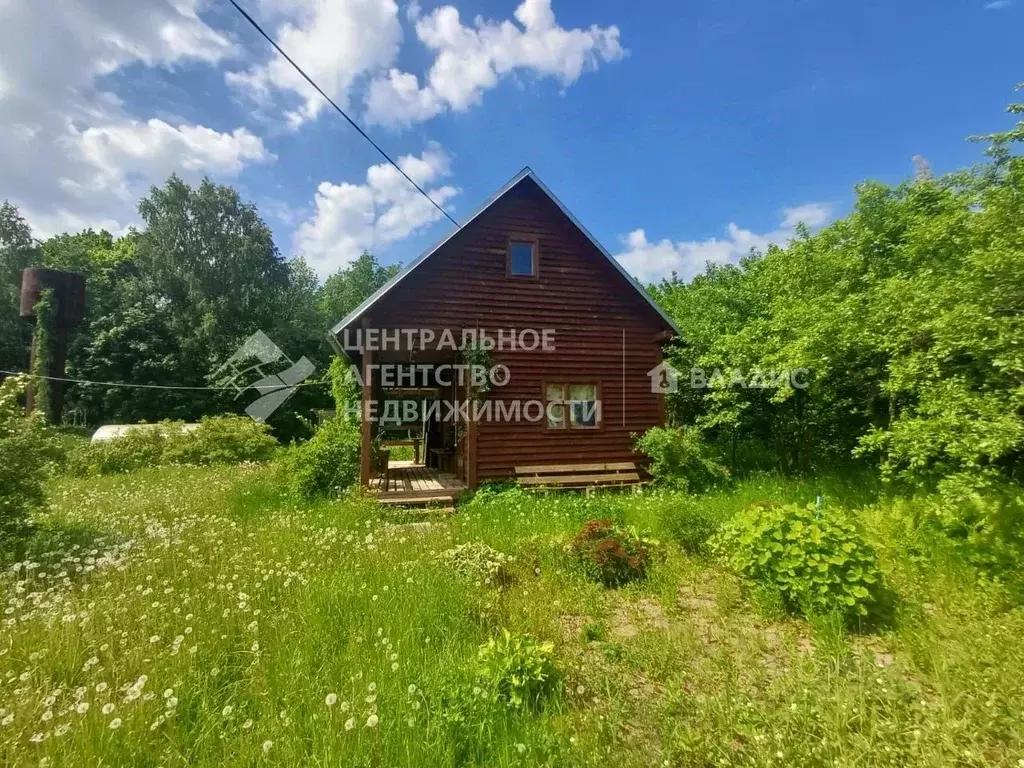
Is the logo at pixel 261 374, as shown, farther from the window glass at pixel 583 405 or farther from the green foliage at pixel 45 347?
the window glass at pixel 583 405

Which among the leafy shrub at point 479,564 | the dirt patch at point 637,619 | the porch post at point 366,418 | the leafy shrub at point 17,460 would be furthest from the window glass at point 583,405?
the leafy shrub at point 17,460

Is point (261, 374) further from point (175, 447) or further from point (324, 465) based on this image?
point (324, 465)

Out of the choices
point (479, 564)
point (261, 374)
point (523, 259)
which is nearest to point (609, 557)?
point (479, 564)

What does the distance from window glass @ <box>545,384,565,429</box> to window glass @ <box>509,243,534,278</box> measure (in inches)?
118

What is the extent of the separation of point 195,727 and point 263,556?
2.64 meters

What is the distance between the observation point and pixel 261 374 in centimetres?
3136

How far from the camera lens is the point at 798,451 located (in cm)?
1167

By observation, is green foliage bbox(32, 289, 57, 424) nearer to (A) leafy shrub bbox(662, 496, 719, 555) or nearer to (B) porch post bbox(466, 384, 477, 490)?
(B) porch post bbox(466, 384, 477, 490)

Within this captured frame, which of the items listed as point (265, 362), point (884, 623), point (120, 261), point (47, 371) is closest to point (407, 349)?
point (884, 623)

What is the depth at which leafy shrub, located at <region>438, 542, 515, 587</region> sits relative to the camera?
5.02m

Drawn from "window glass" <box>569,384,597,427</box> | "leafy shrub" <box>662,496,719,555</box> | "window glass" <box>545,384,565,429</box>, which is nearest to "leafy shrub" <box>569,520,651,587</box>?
"leafy shrub" <box>662,496,719,555</box>

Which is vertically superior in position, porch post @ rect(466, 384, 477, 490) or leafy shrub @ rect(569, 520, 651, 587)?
porch post @ rect(466, 384, 477, 490)

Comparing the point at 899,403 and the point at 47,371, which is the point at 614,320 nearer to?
the point at 899,403

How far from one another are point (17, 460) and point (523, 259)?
31.9 feet
